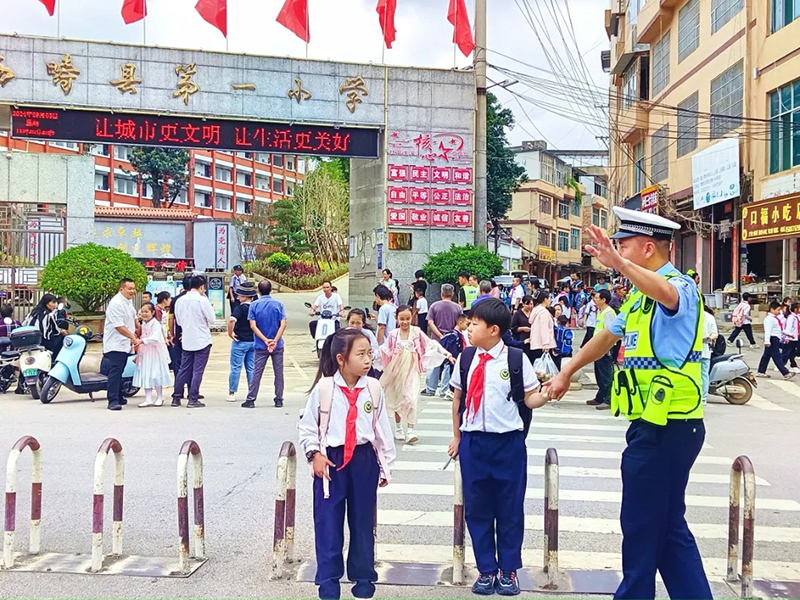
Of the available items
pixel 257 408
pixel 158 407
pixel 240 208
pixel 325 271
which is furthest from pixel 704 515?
pixel 240 208

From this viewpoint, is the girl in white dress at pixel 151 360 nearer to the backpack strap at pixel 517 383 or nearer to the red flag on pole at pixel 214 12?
the backpack strap at pixel 517 383

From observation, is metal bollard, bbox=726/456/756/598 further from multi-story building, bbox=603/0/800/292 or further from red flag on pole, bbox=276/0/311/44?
red flag on pole, bbox=276/0/311/44

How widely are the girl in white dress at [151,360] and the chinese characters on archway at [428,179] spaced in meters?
11.3

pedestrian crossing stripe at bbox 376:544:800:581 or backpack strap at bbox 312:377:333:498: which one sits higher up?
backpack strap at bbox 312:377:333:498

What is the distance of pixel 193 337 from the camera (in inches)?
444

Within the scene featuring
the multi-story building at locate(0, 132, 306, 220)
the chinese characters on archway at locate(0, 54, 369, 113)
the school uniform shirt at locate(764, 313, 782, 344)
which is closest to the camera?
the school uniform shirt at locate(764, 313, 782, 344)

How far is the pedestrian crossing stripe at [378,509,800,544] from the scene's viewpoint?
19.1 ft

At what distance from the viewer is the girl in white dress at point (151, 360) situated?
1149cm

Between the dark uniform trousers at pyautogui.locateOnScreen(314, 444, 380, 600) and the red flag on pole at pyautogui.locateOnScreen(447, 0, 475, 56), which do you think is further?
the red flag on pole at pyautogui.locateOnScreen(447, 0, 475, 56)

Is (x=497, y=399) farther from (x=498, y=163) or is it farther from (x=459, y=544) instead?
(x=498, y=163)

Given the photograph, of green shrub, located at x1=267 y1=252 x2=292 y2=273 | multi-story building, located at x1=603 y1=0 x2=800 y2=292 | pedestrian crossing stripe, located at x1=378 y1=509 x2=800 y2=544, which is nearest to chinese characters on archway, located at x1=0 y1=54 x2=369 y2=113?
multi-story building, located at x1=603 y1=0 x2=800 y2=292

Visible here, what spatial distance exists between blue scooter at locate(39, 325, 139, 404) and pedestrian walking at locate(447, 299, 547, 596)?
8.48m

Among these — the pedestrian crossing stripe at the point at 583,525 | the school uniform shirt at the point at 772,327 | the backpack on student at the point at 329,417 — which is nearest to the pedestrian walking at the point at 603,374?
the school uniform shirt at the point at 772,327

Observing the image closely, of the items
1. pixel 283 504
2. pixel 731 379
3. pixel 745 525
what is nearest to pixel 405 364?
pixel 283 504
